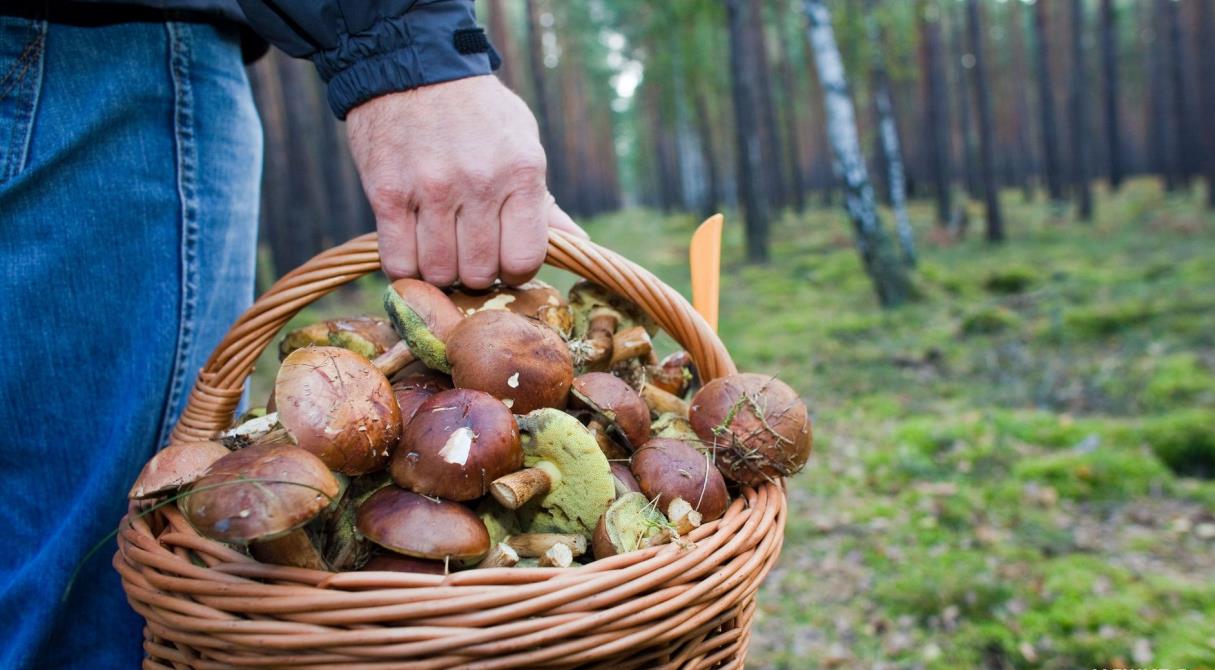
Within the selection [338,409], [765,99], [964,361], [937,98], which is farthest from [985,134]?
[338,409]

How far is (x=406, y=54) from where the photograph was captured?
1.49 meters

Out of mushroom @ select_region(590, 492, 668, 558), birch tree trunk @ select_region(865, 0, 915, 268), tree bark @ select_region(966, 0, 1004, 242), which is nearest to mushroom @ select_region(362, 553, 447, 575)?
mushroom @ select_region(590, 492, 668, 558)

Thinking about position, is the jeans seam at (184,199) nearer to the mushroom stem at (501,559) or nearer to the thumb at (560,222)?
the thumb at (560,222)

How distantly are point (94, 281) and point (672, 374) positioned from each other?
1261mm

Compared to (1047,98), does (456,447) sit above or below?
below

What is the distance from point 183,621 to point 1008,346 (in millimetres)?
7391

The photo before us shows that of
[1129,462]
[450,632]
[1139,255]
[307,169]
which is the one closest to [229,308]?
[450,632]

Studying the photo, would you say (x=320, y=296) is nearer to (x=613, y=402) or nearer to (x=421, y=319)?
(x=421, y=319)

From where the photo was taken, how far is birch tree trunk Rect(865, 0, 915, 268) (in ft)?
40.4

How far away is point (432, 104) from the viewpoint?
1482mm

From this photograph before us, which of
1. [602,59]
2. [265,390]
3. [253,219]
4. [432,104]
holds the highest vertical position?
[602,59]

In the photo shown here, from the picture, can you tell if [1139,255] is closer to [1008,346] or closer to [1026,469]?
[1008,346]

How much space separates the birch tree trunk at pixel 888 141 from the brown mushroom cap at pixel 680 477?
37.9 ft

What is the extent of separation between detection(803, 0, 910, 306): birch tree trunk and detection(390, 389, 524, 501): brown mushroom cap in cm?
905
